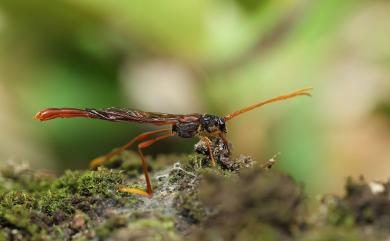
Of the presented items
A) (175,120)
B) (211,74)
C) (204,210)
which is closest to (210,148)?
(175,120)

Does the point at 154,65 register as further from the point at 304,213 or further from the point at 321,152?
the point at 304,213

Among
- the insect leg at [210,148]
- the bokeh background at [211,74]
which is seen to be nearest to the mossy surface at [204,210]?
the insect leg at [210,148]

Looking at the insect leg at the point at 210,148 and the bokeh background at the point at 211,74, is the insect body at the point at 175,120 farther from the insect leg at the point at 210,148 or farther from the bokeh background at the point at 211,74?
the bokeh background at the point at 211,74

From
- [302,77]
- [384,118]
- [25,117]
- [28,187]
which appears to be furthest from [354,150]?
[28,187]

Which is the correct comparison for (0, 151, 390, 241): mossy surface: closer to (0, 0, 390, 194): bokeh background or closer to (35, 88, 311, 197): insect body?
(35, 88, 311, 197): insect body

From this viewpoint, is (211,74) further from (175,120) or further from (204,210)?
(204,210)

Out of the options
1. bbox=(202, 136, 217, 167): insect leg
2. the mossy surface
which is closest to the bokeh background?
bbox=(202, 136, 217, 167): insect leg
